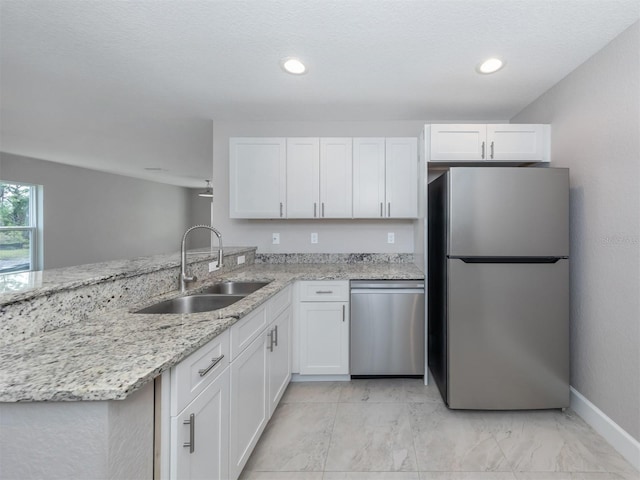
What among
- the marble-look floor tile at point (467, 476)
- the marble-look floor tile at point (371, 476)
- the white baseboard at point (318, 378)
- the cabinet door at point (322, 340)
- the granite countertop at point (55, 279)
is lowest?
the marble-look floor tile at point (371, 476)

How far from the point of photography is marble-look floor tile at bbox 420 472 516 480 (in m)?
1.55

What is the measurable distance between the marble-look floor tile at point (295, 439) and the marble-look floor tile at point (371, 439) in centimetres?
6

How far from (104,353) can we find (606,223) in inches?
99.7

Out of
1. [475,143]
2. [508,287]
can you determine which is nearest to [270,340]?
[508,287]

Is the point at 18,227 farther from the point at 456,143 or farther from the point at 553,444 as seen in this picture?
the point at 553,444

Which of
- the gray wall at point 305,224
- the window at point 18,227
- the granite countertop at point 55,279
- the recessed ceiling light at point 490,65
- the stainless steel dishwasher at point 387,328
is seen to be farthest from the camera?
the window at point 18,227

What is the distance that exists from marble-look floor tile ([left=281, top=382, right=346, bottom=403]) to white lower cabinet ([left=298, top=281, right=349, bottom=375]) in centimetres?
9

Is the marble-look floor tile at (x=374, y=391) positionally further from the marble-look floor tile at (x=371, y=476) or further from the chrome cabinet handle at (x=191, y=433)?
the chrome cabinet handle at (x=191, y=433)

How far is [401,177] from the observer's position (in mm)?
2826

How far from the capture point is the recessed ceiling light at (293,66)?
6.57ft

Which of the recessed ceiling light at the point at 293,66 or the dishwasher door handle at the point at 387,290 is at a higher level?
the recessed ceiling light at the point at 293,66

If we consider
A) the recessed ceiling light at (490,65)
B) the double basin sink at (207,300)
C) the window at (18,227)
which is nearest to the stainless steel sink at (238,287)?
the double basin sink at (207,300)

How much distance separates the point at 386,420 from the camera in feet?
6.63

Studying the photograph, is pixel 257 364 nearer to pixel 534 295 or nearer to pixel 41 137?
pixel 534 295
